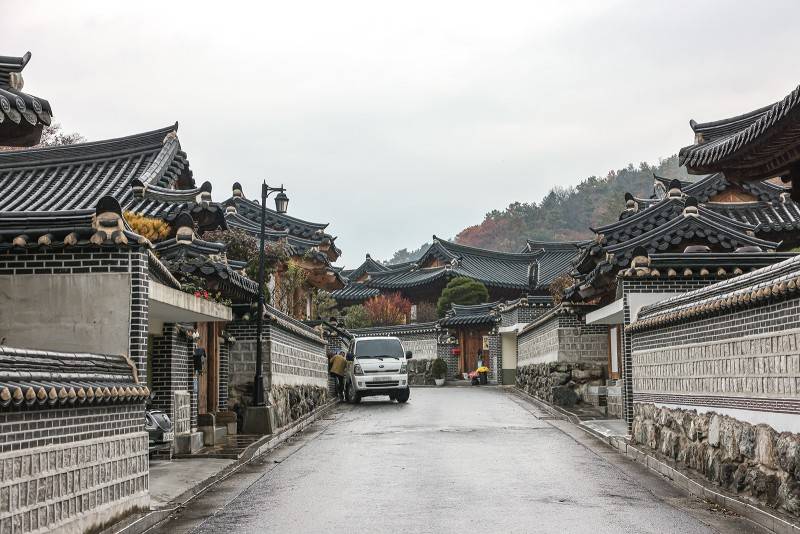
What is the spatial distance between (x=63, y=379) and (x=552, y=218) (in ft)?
355

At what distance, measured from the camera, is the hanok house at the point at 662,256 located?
17.9 metres

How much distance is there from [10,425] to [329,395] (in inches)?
1117

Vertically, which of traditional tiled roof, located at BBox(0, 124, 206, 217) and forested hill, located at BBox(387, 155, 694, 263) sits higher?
forested hill, located at BBox(387, 155, 694, 263)

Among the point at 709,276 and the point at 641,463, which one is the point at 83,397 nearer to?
the point at 641,463

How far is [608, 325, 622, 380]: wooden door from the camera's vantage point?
79.4 ft

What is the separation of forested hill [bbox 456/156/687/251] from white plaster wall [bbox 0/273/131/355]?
95584mm

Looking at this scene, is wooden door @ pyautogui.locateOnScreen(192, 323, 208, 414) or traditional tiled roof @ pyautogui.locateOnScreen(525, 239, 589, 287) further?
traditional tiled roof @ pyautogui.locateOnScreen(525, 239, 589, 287)

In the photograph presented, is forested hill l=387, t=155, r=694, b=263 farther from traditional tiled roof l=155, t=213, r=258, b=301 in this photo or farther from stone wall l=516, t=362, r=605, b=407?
traditional tiled roof l=155, t=213, r=258, b=301

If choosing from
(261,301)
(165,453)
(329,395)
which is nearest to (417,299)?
(329,395)

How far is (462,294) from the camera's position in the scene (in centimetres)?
5778

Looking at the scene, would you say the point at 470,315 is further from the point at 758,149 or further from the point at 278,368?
the point at 758,149

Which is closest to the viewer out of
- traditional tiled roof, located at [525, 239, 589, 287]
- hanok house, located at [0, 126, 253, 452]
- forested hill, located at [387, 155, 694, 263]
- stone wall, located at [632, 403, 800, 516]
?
stone wall, located at [632, 403, 800, 516]

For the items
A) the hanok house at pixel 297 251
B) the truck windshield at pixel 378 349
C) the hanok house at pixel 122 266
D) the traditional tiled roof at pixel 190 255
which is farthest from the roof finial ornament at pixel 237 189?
the traditional tiled roof at pixel 190 255

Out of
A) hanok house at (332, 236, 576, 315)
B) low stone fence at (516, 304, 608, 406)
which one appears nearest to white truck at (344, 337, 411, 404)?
low stone fence at (516, 304, 608, 406)
